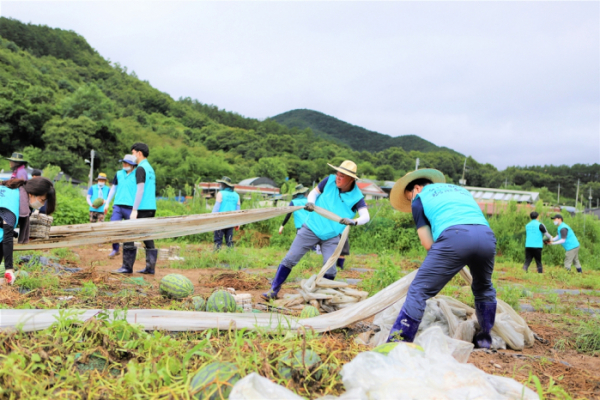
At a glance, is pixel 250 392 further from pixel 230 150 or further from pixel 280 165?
pixel 230 150

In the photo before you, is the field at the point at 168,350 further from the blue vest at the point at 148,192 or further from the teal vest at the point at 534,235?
the teal vest at the point at 534,235

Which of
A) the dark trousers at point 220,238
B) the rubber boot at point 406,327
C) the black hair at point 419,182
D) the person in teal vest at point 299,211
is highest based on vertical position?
the black hair at point 419,182

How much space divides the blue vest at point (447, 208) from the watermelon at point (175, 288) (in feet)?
9.12

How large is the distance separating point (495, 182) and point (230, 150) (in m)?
63.0

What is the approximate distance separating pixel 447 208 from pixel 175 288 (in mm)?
3038

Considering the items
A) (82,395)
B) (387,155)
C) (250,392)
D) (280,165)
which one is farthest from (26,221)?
(387,155)

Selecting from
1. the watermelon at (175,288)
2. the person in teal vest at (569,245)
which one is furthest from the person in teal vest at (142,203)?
the person in teal vest at (569,245)

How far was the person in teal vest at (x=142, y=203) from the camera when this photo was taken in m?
6.10

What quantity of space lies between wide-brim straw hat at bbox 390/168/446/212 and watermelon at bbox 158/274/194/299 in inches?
98.7

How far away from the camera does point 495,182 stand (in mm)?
97438

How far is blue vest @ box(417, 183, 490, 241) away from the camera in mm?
3305

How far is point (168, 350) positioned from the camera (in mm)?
2418

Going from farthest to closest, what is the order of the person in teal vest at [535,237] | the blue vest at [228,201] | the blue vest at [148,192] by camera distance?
the person in teal vest at [535,237] < the blue vest at [228,201] < the blue vest at [148,192]

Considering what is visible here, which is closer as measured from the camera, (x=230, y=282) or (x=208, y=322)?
(x=208, y=322)
